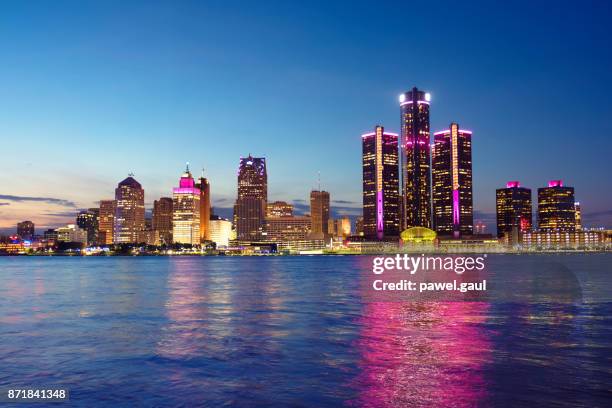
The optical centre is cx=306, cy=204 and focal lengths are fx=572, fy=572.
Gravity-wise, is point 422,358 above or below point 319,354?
above

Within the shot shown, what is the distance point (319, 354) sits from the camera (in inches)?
1077

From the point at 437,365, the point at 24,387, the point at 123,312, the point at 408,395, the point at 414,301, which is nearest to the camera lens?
the point at 408,395

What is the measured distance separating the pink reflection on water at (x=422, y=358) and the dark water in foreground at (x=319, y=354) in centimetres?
7

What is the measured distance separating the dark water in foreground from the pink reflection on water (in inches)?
2.7

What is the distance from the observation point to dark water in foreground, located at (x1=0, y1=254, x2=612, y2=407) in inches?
792

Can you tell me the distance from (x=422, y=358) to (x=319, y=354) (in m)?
4.88

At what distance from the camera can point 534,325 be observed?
3600cm

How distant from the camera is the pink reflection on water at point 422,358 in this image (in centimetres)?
1959

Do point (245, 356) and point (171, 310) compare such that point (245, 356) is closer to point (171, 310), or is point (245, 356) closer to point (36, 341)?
point (36, 341)

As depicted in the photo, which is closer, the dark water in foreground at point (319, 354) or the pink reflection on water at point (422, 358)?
the pink reflection on water at point (422, 358)

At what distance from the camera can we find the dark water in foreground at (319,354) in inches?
792

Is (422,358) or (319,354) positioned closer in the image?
(422,358)

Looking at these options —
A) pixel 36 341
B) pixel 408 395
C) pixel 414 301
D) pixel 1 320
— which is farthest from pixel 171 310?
pixel 408 395

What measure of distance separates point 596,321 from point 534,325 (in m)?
4.90
